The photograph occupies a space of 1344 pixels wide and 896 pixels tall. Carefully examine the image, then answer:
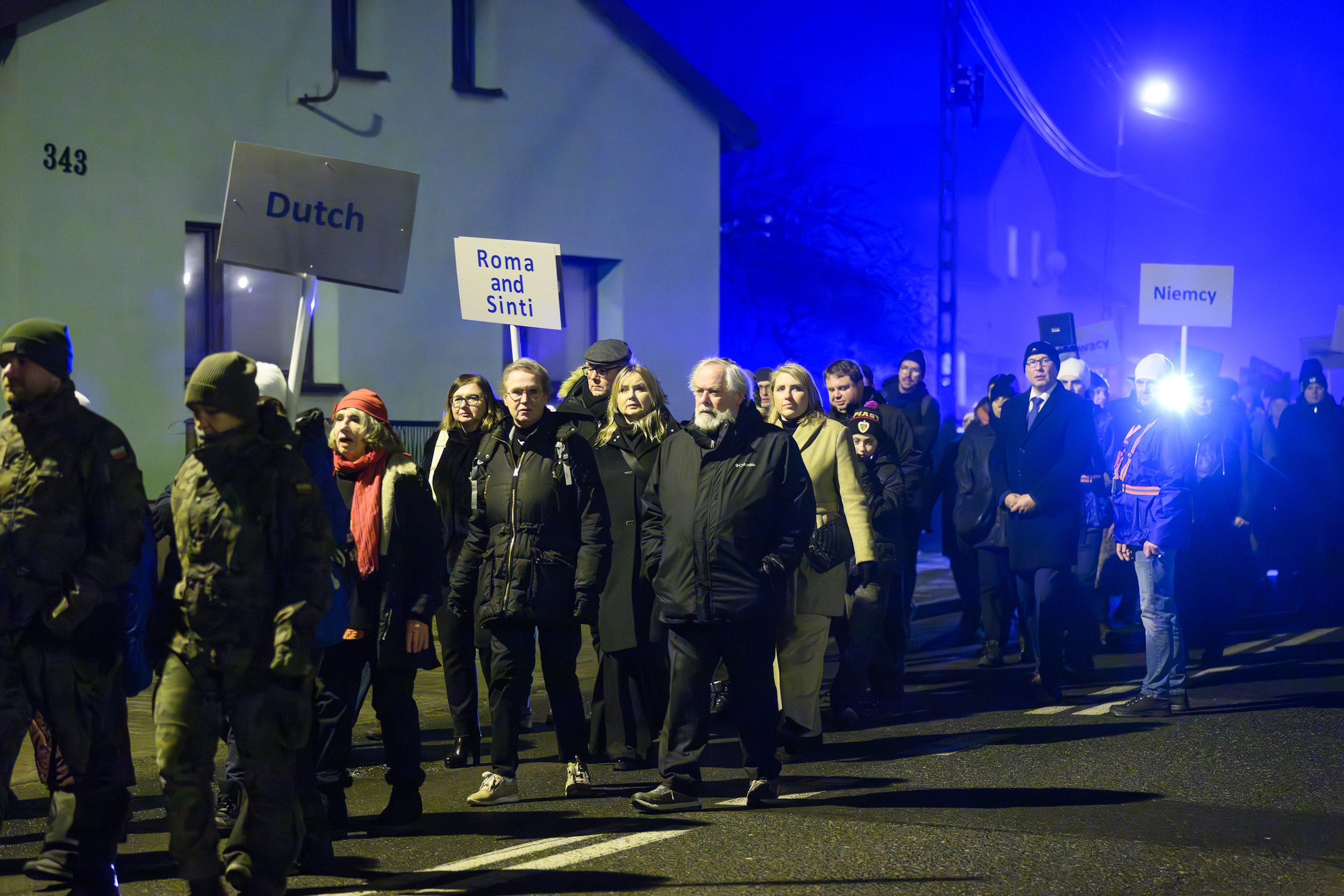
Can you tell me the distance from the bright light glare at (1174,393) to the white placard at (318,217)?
181 inches

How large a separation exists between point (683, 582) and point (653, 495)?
0.47 m

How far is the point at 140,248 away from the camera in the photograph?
1534 centimetres

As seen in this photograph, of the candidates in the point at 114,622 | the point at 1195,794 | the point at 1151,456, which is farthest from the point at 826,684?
the point at 114,622

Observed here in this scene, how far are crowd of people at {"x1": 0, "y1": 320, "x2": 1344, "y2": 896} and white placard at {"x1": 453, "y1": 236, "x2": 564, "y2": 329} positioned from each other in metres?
1.71

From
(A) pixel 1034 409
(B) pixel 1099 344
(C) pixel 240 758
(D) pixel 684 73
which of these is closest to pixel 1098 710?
(A) pixel 1034 409

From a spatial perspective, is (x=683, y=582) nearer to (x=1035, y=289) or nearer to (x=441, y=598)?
(x=441, y=598)

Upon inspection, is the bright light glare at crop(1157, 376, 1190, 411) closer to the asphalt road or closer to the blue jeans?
the blue jeans

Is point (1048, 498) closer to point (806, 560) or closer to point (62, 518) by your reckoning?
point (806, 560)

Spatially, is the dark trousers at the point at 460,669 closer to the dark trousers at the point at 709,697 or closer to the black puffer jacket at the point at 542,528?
the black puffer jacket at the point at 542,528

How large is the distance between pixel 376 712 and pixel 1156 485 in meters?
5.02

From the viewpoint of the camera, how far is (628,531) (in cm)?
762

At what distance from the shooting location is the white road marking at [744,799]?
656 centimetres

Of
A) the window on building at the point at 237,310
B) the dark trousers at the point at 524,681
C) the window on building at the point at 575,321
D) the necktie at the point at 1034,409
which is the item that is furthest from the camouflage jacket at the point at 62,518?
the window on building at the point at 575,321

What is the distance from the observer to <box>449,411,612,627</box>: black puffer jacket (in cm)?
650
